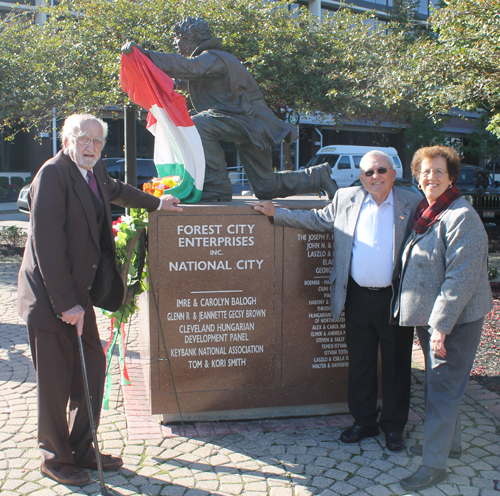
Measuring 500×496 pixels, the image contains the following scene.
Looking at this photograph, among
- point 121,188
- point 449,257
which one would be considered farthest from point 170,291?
point 449,257

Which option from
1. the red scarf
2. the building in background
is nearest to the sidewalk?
the red scarf

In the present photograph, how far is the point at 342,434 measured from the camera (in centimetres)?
378

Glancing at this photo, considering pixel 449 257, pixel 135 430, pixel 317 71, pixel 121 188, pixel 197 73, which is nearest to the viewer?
→ pixel 449 257

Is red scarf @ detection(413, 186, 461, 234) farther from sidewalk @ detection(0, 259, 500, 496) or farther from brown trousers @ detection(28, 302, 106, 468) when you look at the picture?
brown trousers @ detection(28, 302, 106, 468)

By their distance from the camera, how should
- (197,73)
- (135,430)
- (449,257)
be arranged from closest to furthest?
(449,257), (135,430), (197,73)

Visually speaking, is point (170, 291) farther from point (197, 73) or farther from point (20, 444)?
point (197, 73)

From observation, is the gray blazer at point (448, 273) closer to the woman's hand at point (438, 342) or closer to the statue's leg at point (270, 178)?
the woman's hand at point (438, 342)

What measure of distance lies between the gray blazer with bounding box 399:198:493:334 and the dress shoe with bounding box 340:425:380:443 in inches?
38.3

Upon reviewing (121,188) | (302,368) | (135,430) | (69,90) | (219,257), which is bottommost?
(135,430)

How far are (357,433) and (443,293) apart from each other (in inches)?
50.9

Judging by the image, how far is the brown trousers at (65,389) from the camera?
313cm

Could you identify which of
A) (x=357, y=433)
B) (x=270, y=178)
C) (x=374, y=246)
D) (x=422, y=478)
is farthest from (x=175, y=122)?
(x=422, y=478)

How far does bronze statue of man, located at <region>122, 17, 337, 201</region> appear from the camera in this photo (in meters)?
4.34

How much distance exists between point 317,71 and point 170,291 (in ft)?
33.8
